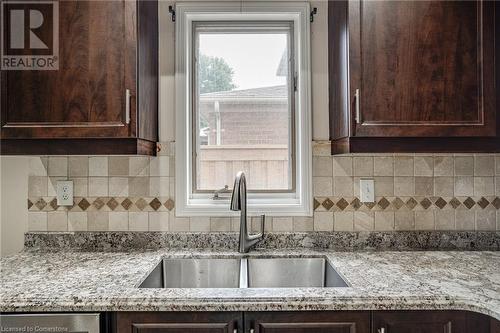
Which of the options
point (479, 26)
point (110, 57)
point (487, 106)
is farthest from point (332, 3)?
point (110, 57)

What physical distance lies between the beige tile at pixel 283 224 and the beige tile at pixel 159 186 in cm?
56

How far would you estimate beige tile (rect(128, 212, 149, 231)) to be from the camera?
1.71 metres

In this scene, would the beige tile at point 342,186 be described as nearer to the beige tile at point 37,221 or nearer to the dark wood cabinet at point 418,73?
the dark wood cabinet at point 418,73

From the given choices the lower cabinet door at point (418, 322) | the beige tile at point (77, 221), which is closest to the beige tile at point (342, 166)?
the lower cabinet door at point (418, 322)

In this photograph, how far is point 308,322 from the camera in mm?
1062

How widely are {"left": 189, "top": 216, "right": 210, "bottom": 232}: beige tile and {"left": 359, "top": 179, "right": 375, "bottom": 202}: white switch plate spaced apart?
785 millimetres

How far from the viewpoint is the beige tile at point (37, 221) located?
1699mm

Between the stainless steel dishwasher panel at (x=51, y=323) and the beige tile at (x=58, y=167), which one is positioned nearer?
the stainless steel dishwasher panel at (x=51, y=323)

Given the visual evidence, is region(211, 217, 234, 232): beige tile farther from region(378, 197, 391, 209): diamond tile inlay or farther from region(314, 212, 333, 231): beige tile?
region(378, 197, 391, 209): diamond tile inlay

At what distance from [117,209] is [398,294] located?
1.31 metres

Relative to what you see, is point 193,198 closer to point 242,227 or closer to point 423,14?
point 242,227

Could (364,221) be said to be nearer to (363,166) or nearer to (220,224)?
(363,166)

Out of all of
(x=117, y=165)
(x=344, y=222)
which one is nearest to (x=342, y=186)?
(x=344, y=222)

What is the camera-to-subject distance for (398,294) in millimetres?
1057
